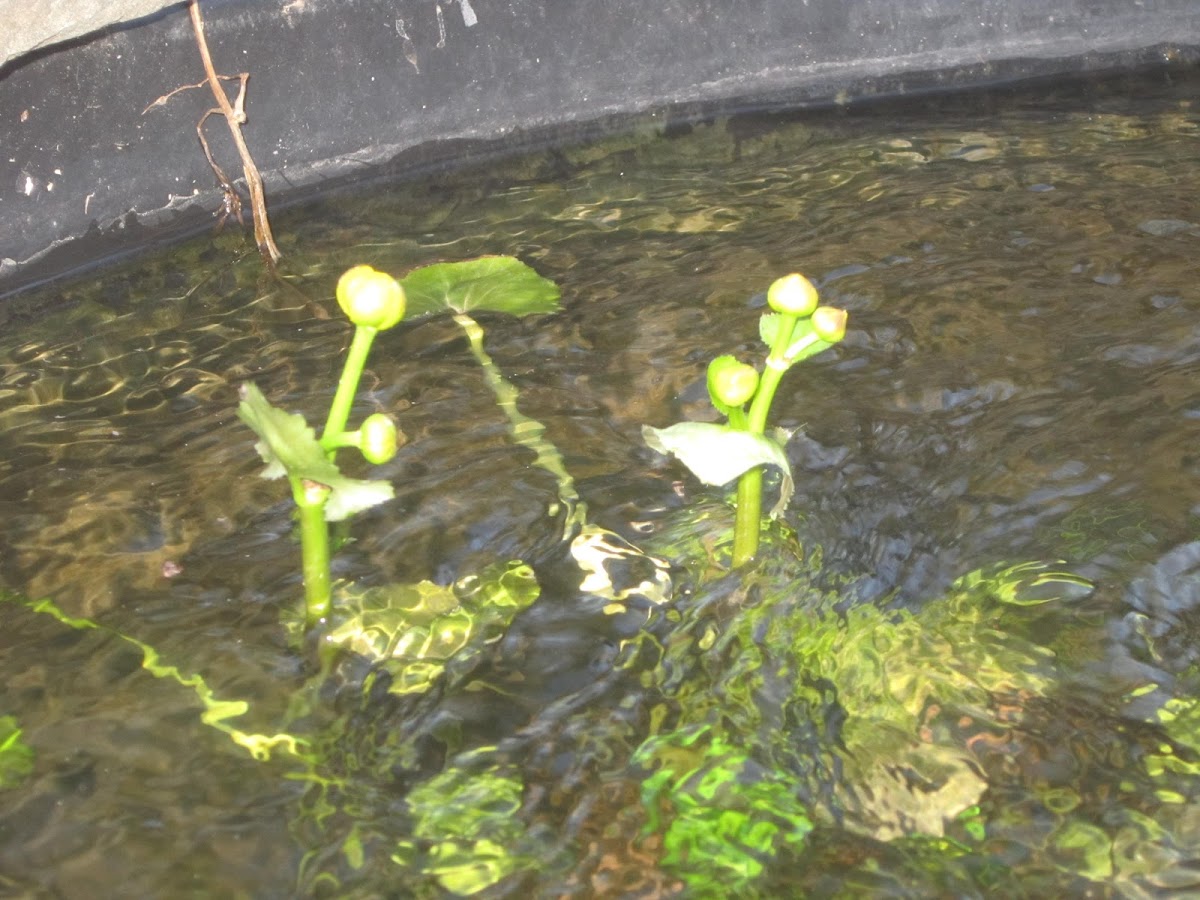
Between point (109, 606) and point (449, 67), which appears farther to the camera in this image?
point (449, 67)

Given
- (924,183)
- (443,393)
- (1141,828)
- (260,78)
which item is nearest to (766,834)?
(1141,828)

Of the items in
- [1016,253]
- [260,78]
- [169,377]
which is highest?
[260,78]

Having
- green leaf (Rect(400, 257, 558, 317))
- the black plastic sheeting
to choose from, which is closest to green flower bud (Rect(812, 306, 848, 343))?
green leaf (Rect(400, 257, 558, 317))

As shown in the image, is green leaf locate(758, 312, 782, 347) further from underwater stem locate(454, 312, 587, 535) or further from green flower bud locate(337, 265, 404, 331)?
underwater stem locate(454, 312, 587, 535)

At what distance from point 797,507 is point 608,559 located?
198 mm

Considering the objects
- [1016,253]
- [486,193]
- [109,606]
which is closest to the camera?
[109,606]

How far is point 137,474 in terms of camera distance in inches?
55.3

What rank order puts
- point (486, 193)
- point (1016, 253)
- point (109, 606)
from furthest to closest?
point (486, 193)
point (1016, 253)
point (109, 606)

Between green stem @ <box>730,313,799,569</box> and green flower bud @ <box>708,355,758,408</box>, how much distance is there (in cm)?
2

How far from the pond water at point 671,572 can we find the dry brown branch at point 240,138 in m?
0.06

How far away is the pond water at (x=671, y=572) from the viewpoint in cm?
92

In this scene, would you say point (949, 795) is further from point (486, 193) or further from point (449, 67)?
point (449, 67)

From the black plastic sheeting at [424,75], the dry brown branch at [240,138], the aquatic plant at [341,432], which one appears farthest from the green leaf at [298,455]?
the black plastic sheeting at [424,75]

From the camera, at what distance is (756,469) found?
1.04 meters
